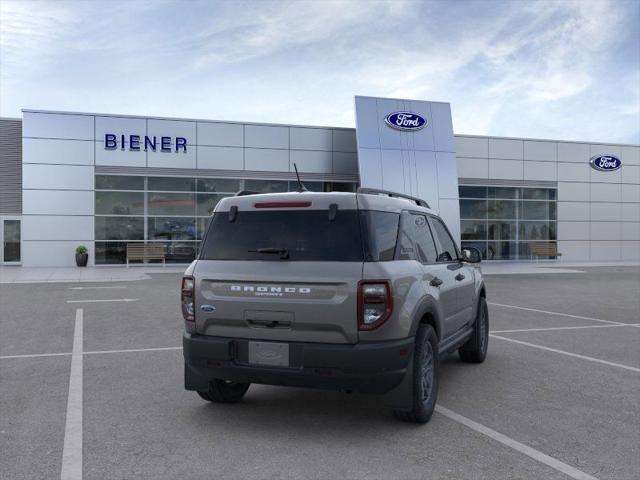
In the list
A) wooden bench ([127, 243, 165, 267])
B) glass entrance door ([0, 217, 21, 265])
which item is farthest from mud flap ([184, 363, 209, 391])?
glass entrance door ([0, 217, 21, 265])

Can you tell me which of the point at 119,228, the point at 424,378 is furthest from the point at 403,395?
the point at 119,228

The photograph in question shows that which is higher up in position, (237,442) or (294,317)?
(294,317)

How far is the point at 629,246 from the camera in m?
32.9

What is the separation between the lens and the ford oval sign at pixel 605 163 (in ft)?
105

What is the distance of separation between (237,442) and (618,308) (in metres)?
10.8

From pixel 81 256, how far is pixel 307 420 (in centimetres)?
2200

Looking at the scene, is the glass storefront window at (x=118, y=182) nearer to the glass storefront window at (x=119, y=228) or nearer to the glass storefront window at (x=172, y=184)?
the glass storefront window at (x=172, y=184)

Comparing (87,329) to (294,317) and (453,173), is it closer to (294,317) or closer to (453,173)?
(294,317)

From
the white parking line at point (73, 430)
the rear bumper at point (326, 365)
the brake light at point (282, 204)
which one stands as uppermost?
the brake light at point (282, 204)

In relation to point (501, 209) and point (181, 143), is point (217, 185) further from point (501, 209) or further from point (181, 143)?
point (501, 209)

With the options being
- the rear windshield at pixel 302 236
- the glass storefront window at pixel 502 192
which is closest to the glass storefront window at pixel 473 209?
the glass storefront window at pixel 502 192

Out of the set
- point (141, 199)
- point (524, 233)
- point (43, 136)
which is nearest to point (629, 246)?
point (524, 233)

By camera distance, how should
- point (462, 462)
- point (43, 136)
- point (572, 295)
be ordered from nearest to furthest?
point (462, 462)
point (572, 295)
point (43, 136)

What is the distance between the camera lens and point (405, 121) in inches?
1064
